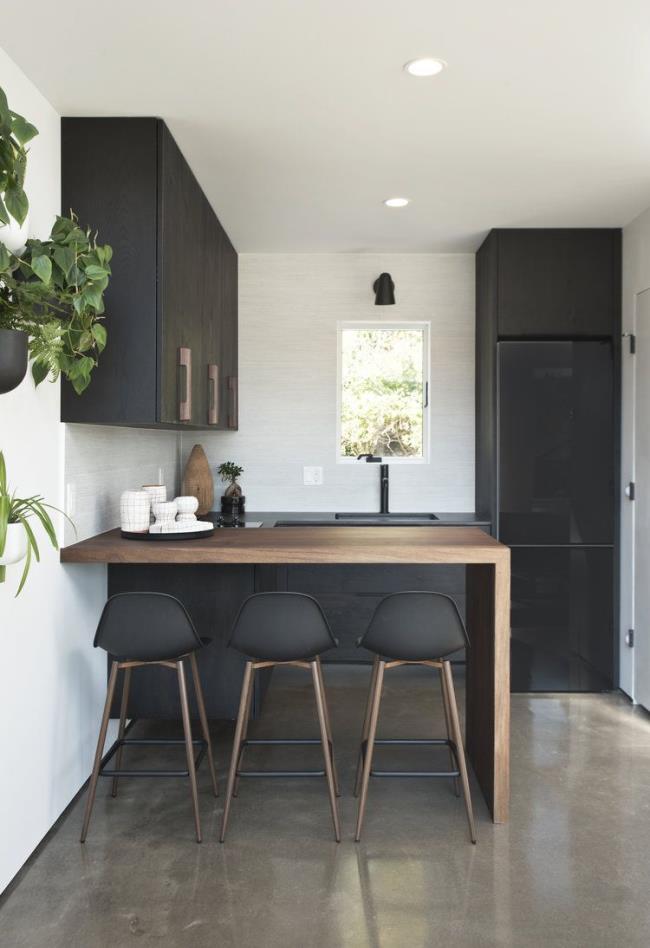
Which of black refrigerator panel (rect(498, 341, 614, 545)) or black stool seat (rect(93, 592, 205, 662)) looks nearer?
black stool seat (rect(93, 592, 205, 662))

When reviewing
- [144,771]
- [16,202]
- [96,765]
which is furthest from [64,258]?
[144,771]

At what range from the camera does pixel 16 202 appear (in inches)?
77.5

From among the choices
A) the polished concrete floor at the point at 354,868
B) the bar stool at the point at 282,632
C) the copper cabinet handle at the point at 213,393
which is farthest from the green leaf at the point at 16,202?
the copper cabinet handle at the point at 213,393

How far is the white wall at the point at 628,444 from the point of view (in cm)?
431

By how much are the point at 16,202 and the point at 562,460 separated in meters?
3.33

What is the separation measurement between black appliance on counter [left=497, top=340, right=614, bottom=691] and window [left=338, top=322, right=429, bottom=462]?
0.88 m

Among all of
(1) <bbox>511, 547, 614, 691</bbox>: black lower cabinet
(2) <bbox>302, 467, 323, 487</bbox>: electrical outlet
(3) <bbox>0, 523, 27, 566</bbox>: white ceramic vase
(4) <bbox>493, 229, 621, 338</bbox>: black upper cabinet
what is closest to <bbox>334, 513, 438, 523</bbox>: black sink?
(2) <bbox>302, 467, 323, 487</bbox>: electrical outlet

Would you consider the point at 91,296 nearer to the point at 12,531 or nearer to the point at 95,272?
the point at 95,272

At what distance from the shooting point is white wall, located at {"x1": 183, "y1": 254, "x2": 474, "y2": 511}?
205 inches

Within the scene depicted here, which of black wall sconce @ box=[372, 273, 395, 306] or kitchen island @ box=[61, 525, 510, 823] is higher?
black wall sconce @ box=[372, 273, 395, 306]

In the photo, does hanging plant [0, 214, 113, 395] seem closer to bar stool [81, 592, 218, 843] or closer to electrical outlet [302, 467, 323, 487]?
bar stool [81, 592, 218, 843]

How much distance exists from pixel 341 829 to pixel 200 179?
111 inches

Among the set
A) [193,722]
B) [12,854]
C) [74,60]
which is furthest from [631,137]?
[12,854]

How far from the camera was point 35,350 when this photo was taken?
2.33 metres
